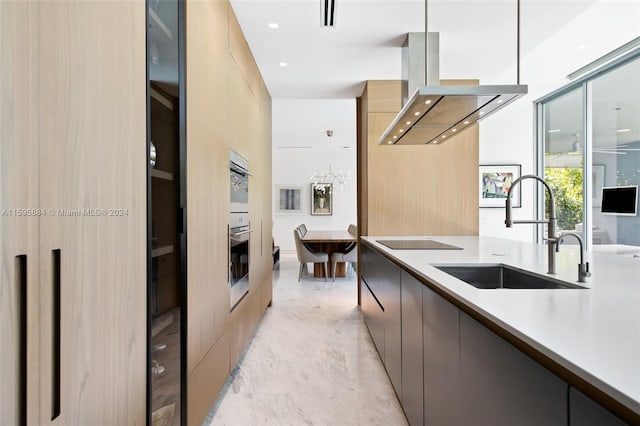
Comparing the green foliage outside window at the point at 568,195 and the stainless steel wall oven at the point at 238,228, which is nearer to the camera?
the stainless steel wall oven at the point at 238,228

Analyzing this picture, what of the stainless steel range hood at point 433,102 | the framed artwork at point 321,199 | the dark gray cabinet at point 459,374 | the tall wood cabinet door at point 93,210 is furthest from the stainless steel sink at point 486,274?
the framed artwork at point 321,199

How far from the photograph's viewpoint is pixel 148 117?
50.4 inches

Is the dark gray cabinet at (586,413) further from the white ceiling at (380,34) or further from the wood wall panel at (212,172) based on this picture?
the white ceiling at (380,34)

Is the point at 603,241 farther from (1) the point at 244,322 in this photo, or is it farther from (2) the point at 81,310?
→ (2) the point at 81,310

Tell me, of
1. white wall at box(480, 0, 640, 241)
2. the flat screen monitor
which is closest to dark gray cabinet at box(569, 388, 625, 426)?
white wall at box(480, 0, 640, 241)

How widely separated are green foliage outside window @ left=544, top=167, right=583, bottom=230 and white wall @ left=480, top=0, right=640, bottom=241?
28.8 inches

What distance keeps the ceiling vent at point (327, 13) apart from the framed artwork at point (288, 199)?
23.1ft

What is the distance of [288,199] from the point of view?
32.0 feet

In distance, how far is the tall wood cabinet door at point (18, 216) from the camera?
26.3 inches

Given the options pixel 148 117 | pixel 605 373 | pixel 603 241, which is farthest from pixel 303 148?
pixel 605 373

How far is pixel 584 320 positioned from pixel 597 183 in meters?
4.85

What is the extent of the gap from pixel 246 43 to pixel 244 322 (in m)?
2.26

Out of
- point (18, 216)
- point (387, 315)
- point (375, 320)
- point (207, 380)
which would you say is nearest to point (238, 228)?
point (207, 380)

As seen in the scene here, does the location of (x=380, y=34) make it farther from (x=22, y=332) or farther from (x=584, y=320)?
(x=22, y=332)
